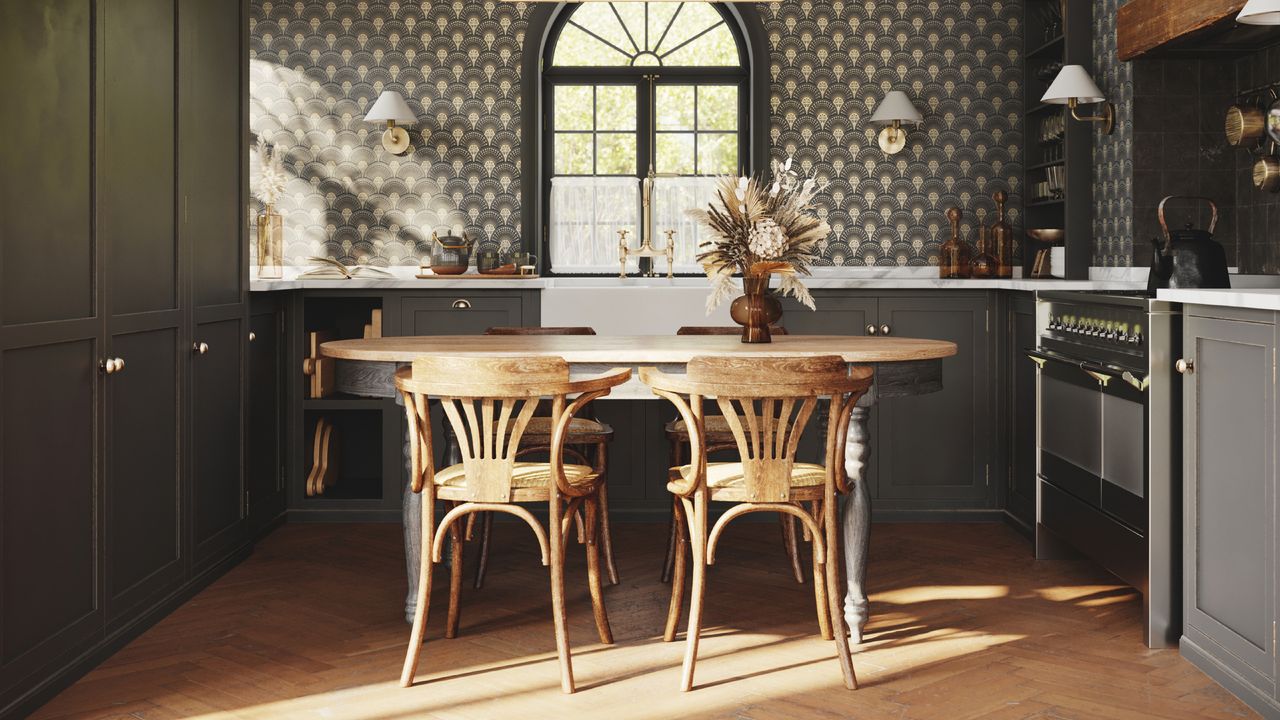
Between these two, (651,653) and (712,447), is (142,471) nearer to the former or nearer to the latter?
(651,653)

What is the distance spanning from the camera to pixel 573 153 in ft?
19.1

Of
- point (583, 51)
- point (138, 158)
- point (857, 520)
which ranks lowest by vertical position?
point (857, 520)

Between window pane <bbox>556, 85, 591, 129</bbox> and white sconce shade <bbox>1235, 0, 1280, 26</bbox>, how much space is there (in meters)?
3.34

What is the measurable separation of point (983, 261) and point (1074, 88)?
3.43ft

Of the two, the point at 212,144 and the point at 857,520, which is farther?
the point at 212,144

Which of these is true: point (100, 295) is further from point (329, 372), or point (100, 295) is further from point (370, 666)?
point (329, 372)

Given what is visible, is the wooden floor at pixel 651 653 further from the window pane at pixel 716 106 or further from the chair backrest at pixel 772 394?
the window pane at pixel 716 106

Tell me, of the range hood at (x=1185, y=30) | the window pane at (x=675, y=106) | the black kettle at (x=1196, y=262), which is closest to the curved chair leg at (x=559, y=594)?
the black kettle at (x=1196, y=262)

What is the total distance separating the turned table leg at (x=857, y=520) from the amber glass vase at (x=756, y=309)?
1.48 ft

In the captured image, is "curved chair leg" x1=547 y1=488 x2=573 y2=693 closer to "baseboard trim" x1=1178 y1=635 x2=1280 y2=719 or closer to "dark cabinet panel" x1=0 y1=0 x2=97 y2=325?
"dark cabinet panel" x1=0 y1=0 x2=97 y2=325

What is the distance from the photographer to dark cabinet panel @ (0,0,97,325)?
2594mm

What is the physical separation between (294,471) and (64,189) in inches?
93.8

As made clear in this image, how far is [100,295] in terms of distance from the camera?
3076 mm

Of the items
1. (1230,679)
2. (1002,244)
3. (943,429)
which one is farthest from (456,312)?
(1230,679)
